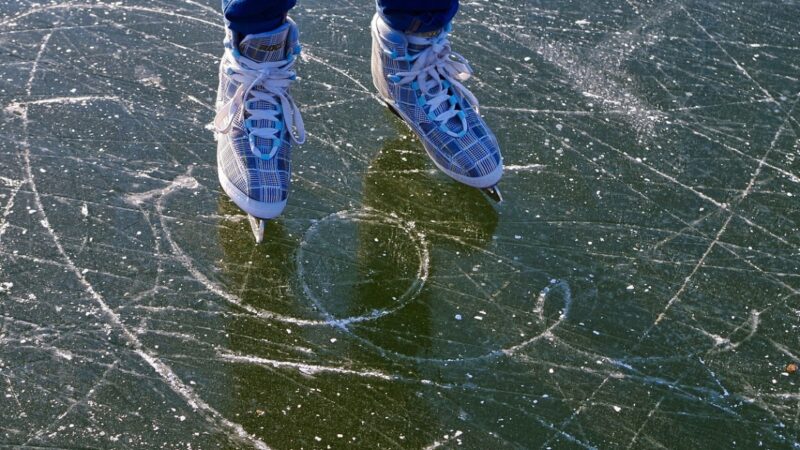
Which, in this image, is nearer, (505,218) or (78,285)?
(78,285)

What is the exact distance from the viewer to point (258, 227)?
2.15 meters

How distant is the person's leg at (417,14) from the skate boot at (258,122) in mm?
218

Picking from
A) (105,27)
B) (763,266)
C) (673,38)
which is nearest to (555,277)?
(763,266)

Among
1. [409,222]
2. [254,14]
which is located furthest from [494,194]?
[254,14]

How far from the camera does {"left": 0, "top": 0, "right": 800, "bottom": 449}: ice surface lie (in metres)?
1.80

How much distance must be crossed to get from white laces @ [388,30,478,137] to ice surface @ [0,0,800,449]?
155 mm

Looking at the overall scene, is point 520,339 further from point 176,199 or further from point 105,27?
point 105,27

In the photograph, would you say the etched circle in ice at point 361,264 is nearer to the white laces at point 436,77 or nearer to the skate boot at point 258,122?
the skate boot at point 258,122

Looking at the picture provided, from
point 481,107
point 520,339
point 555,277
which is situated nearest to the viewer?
point 520,339

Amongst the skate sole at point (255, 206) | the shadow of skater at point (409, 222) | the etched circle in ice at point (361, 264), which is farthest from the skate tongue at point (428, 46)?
the skate sole at point (255, 206)

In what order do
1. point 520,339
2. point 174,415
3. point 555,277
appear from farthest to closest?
point 555,277
point 520,339
point 174,415

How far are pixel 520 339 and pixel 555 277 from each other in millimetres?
214

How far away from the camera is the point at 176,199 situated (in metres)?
2.24

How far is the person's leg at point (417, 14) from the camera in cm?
221
